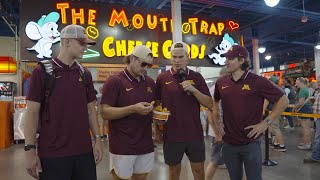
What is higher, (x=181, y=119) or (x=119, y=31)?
(x=119, y=31)

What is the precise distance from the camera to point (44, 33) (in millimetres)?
6172

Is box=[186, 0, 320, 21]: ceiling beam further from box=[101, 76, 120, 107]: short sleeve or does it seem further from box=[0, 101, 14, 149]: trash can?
box=[0, 101, 14, 149]: trash can

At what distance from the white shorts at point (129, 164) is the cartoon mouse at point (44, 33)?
4.27 meters

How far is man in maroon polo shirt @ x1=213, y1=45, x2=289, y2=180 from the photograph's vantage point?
2.54 meters

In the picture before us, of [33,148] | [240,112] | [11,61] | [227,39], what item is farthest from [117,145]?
[11,61]

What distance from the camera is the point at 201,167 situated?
292cm

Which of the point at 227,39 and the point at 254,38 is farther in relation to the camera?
the point at 254,38

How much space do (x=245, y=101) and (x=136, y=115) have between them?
97cm

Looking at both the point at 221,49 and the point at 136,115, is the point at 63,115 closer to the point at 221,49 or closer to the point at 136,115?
the point at 136,115

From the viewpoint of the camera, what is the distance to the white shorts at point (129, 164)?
101 inches

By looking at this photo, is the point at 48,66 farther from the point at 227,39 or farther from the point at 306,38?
the point at 306,38

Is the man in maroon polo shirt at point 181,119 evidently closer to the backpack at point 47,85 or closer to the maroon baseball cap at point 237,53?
the maroon baseball cap at point 237,53

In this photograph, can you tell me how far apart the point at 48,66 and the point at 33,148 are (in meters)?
0.57

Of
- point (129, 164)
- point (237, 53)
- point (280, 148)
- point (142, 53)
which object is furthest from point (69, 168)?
point (280, 148)
